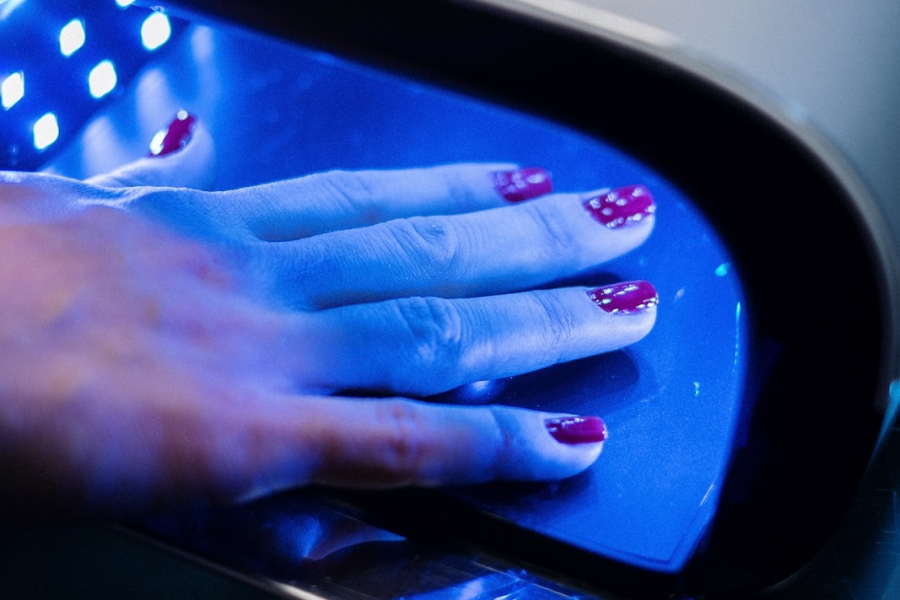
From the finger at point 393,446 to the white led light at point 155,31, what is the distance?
314 mm

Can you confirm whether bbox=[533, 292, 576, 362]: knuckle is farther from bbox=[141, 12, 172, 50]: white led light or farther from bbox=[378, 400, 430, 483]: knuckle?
bbox=[141, 12, 172, 50]: white led light

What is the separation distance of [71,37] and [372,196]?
0.68 feet

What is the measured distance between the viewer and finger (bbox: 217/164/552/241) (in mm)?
481

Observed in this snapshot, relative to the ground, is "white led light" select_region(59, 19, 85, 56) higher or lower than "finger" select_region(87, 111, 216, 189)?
higher

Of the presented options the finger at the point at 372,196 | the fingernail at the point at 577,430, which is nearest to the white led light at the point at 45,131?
the finger at the point at 372,196

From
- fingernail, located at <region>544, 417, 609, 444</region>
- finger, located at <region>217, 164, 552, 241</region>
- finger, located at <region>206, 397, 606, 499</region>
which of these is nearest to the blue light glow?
finger, located at <region>217, 164, 552, 241</region>

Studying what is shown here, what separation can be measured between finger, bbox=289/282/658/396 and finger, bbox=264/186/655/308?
22 mm

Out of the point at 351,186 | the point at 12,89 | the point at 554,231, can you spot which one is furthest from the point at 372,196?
Result: the point at 12,89

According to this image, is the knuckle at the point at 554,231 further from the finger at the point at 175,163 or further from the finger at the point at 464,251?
the finger at the point at 175,163

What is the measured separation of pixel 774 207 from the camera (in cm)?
27

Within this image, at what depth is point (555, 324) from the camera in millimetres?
452

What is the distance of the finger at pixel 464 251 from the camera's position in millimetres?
449

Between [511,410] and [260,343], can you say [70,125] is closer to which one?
[260,343]

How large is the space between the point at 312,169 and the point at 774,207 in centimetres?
34
